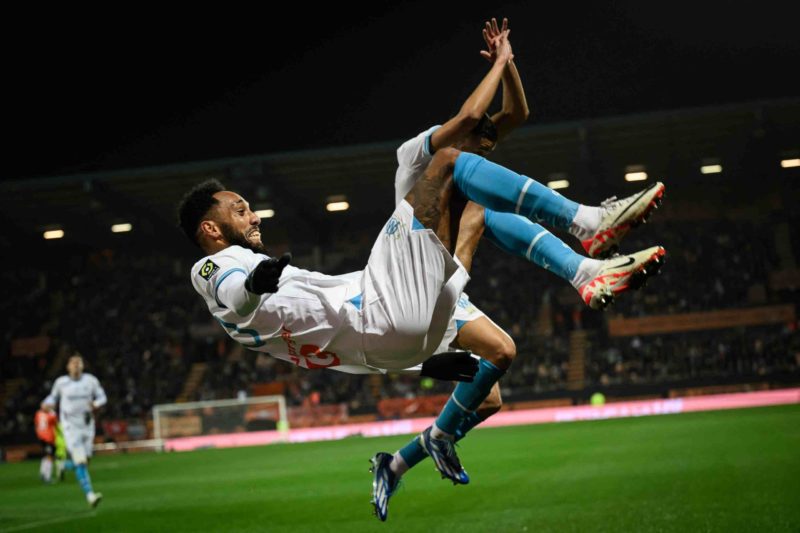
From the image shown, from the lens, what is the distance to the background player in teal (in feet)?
14.9

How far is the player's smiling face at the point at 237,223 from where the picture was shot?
5195 millimetres

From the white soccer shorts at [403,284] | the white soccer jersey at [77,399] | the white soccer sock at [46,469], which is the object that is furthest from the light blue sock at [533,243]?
the white soccer sock at [46,469]

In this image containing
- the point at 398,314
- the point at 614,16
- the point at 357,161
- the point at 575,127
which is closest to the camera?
the point at 398,314

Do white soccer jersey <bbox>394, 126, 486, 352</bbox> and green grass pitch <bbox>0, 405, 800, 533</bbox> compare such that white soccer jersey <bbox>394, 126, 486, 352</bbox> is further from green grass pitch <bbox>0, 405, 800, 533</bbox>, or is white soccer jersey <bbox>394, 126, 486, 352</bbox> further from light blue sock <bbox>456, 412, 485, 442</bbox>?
green grass pitch <bbox>0, 405, 800, 533</bbox>

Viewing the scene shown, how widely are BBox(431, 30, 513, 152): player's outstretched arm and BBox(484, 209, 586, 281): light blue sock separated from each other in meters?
0.59

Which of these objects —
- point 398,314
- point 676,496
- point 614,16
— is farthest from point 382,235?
point 614,16

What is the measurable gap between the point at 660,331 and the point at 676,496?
2112 centimetres

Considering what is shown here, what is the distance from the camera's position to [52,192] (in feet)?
96.6

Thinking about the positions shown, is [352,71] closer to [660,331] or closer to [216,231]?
[660,331]

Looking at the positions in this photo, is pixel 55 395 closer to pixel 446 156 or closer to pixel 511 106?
pixel 511 106

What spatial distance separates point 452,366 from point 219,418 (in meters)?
22.6

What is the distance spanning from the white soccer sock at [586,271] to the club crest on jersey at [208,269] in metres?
1.79

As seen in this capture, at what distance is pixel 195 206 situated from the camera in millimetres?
5266

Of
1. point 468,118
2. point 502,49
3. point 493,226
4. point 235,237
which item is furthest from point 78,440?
point 468,118
